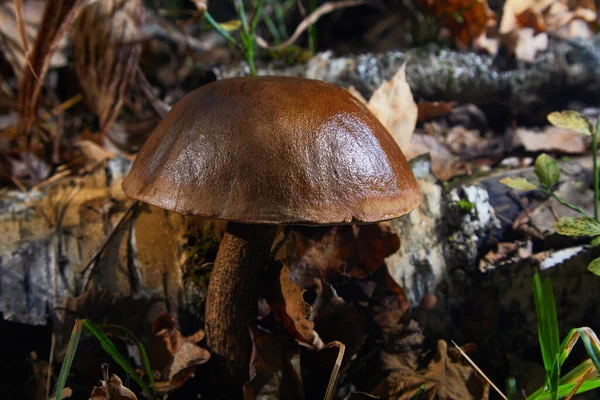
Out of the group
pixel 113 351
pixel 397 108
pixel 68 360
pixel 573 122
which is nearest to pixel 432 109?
pixel 397 108

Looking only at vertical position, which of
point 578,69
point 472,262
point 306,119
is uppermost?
point 306,119

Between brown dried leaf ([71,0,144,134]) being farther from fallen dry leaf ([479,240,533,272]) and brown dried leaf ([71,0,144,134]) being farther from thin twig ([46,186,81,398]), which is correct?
fallen dry leaf ([479,240,533,272])

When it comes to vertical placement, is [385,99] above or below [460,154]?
above

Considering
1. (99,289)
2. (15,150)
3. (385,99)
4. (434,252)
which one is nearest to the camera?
(99,289)

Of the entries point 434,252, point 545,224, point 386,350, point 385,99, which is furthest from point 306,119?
point 545,224

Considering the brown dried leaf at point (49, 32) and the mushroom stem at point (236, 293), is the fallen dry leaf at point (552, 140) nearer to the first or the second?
the mushroom stem at point (236, 293)

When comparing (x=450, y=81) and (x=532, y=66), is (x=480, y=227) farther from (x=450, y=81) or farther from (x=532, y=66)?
(x=532, y=66)
